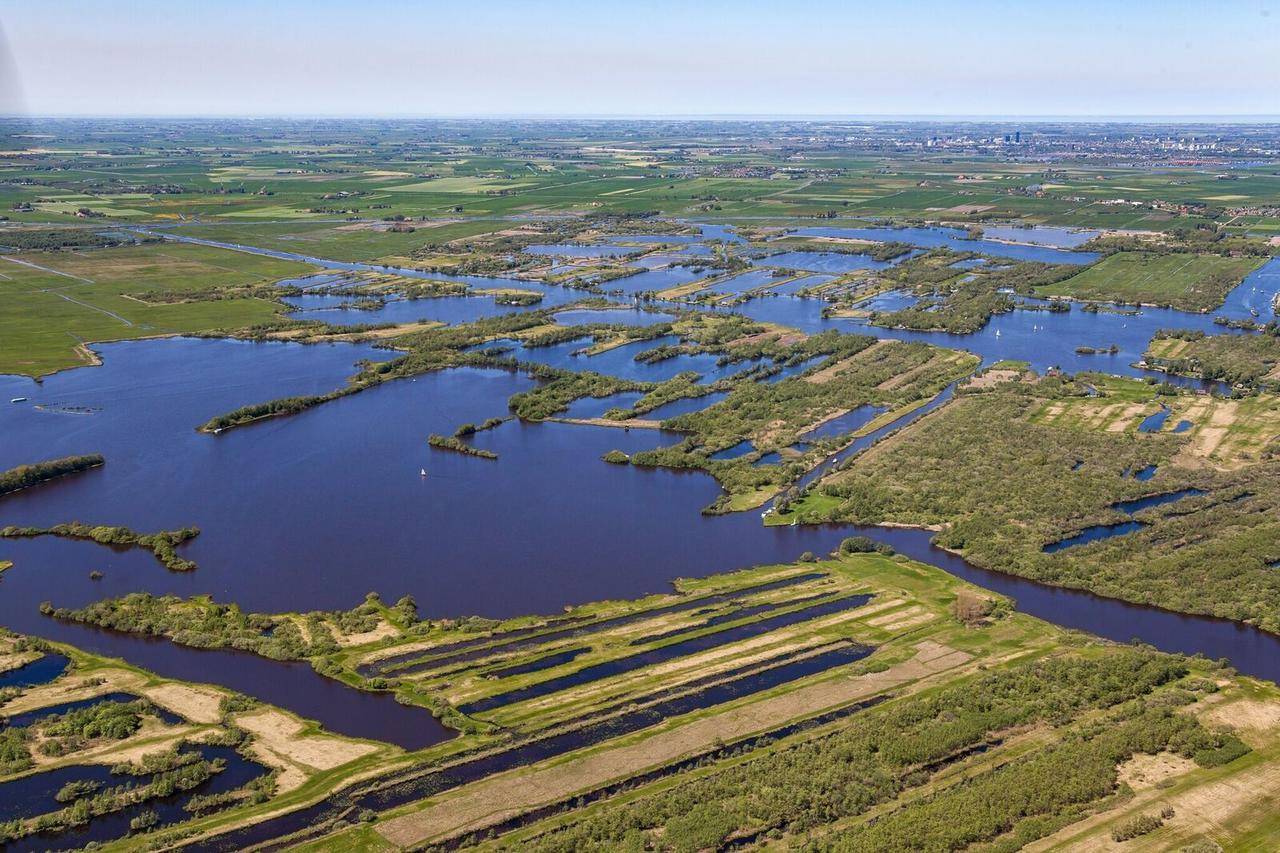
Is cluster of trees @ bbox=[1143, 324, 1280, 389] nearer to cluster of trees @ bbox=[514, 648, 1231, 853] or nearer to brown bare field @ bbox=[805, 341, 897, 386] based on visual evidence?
brown bare field @ bbox=[805, 341, 897, 386]

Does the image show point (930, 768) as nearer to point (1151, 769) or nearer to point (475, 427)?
point (1151, 769)

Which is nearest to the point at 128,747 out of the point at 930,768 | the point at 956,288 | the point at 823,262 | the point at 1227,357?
the point at 930,768

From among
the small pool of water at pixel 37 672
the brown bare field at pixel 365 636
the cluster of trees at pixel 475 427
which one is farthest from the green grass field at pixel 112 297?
the brown bare field at pixel 365 636

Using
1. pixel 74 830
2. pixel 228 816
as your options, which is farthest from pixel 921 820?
pixel 74 830

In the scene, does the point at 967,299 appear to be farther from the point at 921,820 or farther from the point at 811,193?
the point at 811,193

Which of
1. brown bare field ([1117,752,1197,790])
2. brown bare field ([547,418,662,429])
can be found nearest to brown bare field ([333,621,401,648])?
brown bare field ([547,418,662,429])
